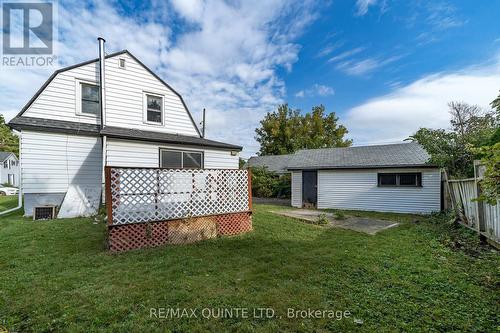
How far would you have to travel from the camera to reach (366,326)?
2424mm

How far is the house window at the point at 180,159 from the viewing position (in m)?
9.15

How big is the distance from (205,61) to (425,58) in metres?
9.78

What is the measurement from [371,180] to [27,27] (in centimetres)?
1615

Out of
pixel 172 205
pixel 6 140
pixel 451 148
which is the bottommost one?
pixel 172 205

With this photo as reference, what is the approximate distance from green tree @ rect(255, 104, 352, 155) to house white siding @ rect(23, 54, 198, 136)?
2238 cm

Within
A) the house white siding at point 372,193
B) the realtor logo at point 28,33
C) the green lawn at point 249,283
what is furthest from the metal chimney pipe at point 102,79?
the house white siding at point 372,193

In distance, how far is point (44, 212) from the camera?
7852 mm

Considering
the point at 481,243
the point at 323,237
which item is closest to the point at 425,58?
the point at 481,243

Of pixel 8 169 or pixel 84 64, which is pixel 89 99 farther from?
pixel 8 169

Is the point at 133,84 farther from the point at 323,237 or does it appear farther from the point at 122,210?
the point at 323,237

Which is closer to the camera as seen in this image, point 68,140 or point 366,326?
point 366,326

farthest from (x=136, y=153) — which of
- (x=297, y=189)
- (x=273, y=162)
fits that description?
(x=273, y=162)

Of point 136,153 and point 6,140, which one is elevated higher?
point 6,140

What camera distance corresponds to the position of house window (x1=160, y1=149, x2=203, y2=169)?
915 cm
